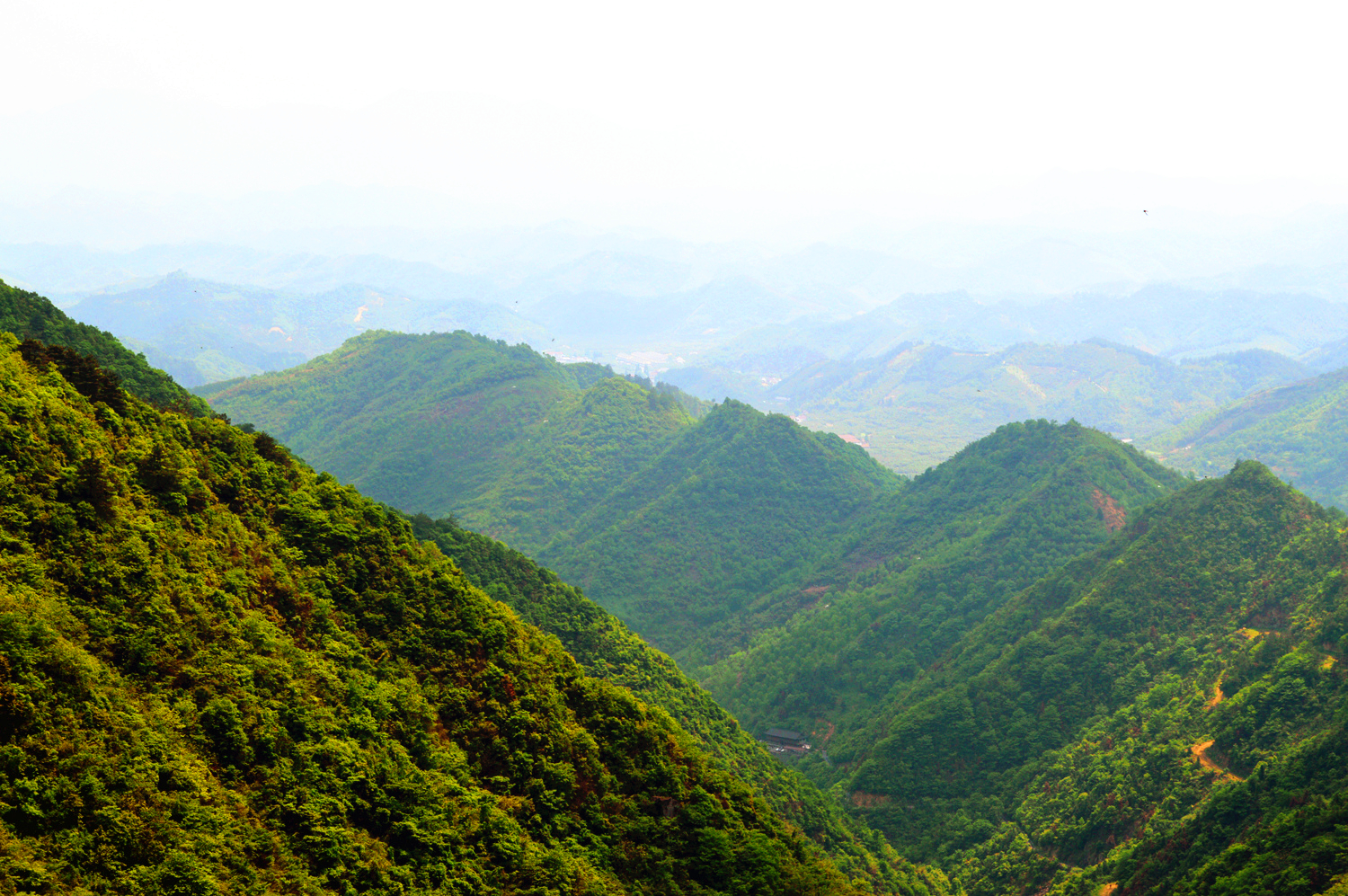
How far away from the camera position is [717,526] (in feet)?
303

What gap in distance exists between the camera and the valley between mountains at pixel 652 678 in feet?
58.1

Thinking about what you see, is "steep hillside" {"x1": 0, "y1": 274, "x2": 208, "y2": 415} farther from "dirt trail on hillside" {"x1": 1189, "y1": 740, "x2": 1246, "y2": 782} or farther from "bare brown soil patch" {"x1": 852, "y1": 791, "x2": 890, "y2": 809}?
"dirt trail on hillside" {"x1": 1189, "y1": 740, "x2": 1246, "y2": 782}

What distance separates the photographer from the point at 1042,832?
41.5 m

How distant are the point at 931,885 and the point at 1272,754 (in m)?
16.2

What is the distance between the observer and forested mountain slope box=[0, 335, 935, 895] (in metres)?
15.5

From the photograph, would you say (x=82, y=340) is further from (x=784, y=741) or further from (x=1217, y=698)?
(x=1217, y=698)

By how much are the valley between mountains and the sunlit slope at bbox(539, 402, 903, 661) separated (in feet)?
1.75

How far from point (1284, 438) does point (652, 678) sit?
15388 cm

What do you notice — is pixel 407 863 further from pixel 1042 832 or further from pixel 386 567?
pixel 1042 832

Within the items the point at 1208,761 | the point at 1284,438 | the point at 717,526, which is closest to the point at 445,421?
the point at 717,526

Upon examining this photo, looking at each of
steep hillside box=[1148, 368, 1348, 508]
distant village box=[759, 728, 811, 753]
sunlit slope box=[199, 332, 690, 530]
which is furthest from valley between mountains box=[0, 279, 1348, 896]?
steep hillside box=[1148, 368, 1348, 508]

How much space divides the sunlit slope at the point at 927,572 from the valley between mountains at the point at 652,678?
34 centimetres

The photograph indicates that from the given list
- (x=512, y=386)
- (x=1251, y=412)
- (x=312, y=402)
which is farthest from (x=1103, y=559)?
(x=1251, y=412)

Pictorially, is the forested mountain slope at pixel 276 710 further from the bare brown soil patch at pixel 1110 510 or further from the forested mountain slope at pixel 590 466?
the forested mountain slope at pixel 590 466
